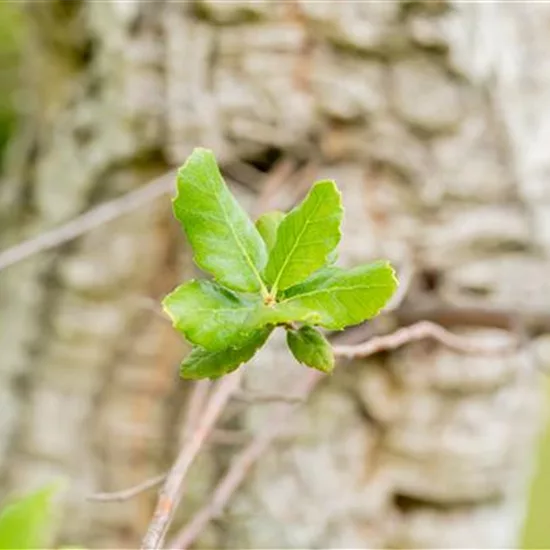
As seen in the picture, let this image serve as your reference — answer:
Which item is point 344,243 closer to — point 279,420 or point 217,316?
point 279,420

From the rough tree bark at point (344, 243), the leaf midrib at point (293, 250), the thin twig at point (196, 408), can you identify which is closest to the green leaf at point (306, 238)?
the leaf midrib at point (293, 250)

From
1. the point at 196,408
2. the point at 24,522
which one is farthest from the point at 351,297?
the point at 196,408

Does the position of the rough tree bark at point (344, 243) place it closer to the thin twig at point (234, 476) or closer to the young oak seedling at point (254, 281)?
the thin twig at point (234, 476)

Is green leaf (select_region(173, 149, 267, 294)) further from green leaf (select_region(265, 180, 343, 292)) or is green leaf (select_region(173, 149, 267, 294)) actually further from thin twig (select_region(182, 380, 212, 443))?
thin twig (select_region(182, 380, 212, 443))

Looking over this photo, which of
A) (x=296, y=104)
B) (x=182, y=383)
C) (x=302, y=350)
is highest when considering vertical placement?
(x=296, y=104)

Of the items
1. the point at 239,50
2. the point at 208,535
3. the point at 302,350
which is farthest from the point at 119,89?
the point at 302,350

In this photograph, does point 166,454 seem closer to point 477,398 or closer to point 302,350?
point 477,398
